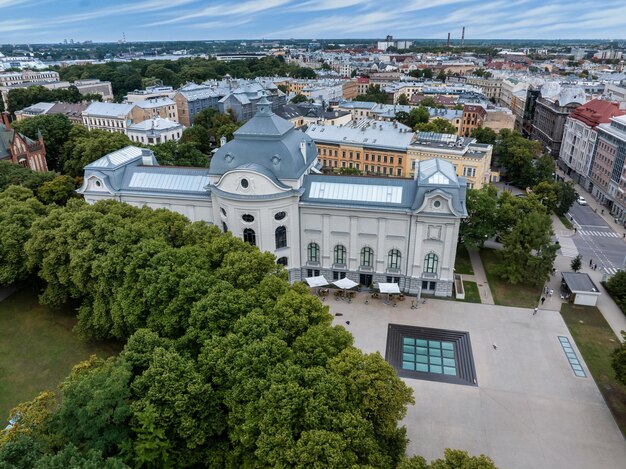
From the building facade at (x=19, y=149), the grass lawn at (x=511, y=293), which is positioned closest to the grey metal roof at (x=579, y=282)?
the grass lawn at (x=511, y=293)

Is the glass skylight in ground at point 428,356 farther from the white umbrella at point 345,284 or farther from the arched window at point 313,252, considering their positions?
the arched window at point 313,252

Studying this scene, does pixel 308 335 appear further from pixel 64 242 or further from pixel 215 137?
pixel 215 137

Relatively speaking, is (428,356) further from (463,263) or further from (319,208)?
(463,263)

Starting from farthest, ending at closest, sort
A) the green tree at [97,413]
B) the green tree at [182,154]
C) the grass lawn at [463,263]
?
the green tree at [182,154] < the grass lawn at [463,263] < the green tree at [97,413]

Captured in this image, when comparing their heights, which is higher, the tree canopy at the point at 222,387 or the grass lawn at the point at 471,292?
the tree canopy at the point at 222,387

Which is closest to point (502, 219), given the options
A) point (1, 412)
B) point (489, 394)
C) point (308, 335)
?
point (489, 394)

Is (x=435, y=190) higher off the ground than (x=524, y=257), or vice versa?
(x=435, y=190)

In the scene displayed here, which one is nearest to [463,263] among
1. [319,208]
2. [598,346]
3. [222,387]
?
[598,346]
